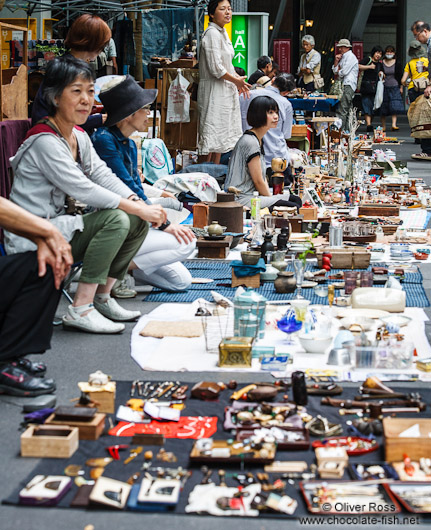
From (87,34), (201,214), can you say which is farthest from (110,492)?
(201,214)

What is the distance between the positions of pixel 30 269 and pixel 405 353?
1585 millimetres

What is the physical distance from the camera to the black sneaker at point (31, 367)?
3.56 m

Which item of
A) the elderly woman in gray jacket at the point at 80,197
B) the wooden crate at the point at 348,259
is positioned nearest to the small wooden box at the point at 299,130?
the wooden crate at the point at 348,259

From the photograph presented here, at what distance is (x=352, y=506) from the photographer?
8.30 ft

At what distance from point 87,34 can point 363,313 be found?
7.77 feet

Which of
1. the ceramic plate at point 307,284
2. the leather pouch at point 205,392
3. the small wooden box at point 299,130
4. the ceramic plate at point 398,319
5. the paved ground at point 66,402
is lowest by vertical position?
the paved ground at point 66,402

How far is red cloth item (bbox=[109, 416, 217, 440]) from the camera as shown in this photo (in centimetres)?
305

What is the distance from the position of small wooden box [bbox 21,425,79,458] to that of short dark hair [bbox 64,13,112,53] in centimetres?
309

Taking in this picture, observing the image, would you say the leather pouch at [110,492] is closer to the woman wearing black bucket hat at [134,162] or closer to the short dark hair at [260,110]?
the woman wearing black bucket hat at [134,162]

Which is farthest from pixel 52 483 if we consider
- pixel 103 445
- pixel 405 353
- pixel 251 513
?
pixel 405 353

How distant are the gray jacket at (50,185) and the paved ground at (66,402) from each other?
20.5 inches

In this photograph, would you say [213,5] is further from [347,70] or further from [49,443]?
[347,70]

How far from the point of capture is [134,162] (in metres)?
5.19

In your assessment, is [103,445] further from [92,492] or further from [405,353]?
[405,353]
